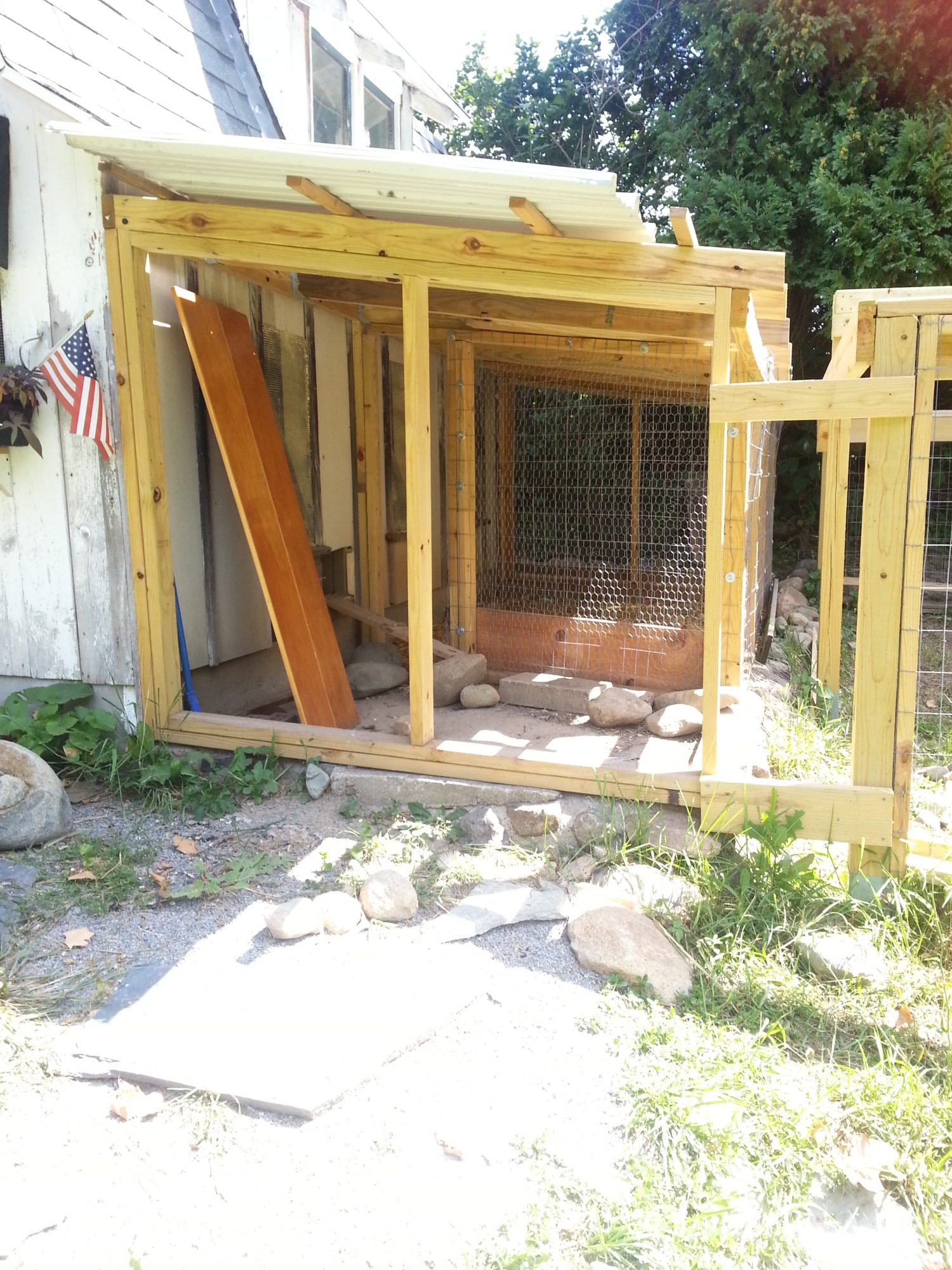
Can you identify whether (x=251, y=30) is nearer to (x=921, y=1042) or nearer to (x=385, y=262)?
(x=385, y=262)

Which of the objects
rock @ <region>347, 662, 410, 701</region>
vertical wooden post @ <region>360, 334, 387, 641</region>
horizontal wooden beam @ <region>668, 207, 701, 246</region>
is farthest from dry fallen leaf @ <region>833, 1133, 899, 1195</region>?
vertical wooden post @ <region>360, 334, 387, 641</region>

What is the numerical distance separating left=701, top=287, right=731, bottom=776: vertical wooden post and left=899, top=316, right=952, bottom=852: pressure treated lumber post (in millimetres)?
646

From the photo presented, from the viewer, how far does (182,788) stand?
14.3ft

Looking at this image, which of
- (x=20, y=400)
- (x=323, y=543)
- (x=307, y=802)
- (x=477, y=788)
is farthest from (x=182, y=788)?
(x=323, y=543)

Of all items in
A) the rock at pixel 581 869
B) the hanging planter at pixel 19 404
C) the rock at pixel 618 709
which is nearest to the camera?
the rock at pixel 581 869

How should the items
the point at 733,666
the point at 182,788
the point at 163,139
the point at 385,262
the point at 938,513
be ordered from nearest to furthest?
1. the point at 163,139
2. the point at 385,262
3. the point at 182,788
4. the point at 733,666
5. the point at 938,513

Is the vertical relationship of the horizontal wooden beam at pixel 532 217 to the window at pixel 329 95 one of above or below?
below

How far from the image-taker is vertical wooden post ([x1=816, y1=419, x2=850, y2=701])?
605 cm

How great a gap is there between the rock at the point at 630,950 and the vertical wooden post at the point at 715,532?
83 cm

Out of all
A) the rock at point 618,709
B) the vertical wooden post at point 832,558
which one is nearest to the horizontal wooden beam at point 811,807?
the rock at point 618,709

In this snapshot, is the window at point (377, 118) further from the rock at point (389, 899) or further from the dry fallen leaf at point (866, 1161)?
the dry fallen leaf at point (866, 1161)

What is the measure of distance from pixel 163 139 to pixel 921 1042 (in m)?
3.93

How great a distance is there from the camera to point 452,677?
5.86 meters

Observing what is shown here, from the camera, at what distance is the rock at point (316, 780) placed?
4418 mm
